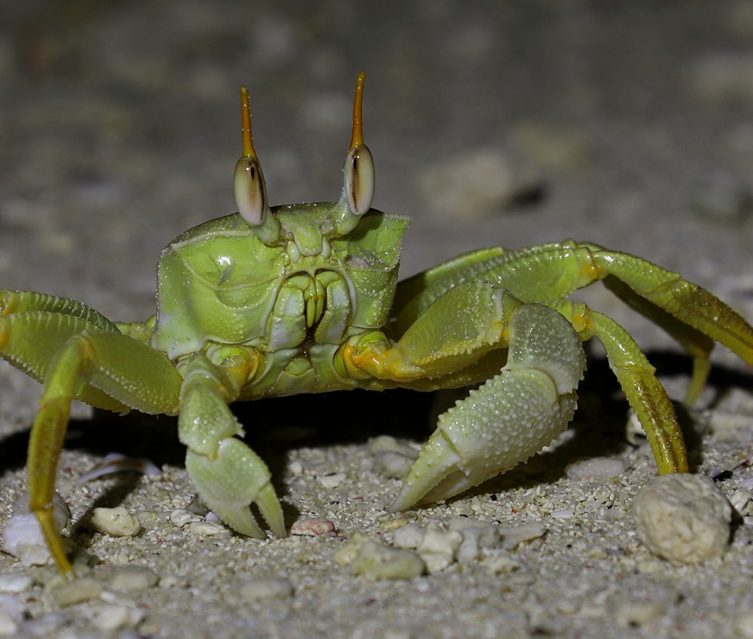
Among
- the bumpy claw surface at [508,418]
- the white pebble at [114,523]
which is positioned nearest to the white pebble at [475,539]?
the bumpy claw surface at [508,418]

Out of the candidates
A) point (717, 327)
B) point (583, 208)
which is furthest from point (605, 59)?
point (717, 327)

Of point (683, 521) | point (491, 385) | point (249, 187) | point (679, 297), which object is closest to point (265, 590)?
point (491, 385)

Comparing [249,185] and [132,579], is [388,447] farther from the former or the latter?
[132,579]

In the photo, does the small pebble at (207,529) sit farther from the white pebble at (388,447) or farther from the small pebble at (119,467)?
the white pebble at (388,447)

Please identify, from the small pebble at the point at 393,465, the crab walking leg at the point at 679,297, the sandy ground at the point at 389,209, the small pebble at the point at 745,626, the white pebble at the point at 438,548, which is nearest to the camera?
the small pebble at the point at 745,626

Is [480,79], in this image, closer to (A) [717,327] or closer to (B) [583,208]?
(B) [583,208]

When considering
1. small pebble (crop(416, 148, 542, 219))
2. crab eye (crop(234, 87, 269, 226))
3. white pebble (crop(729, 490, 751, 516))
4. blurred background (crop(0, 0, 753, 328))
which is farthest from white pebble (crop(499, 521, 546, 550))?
small pebble (crop(416, 148, 542, 219))

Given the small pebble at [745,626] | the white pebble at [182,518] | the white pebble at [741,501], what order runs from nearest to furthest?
the small pebble at [745,626] < the white pebble at [741,501] < the white pebble at [182,518]
